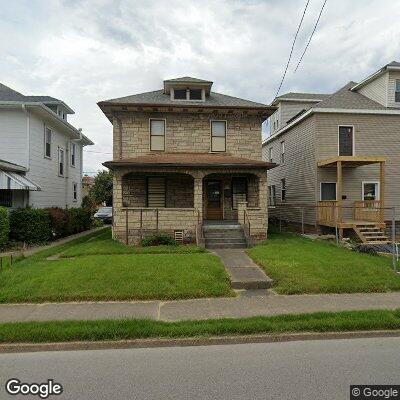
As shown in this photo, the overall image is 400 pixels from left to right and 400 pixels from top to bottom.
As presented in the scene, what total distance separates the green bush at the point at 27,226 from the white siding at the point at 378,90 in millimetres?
19076

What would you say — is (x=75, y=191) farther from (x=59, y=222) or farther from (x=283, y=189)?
(x=283, y=189)

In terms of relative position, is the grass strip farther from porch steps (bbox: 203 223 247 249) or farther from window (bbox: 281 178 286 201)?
window (bbox: 281 178 286 201)

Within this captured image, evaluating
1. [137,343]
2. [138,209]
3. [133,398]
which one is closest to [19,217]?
[138,209]

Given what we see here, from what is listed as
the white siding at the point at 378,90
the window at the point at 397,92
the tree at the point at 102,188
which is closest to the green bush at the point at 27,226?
the white siding at the point at 378,90

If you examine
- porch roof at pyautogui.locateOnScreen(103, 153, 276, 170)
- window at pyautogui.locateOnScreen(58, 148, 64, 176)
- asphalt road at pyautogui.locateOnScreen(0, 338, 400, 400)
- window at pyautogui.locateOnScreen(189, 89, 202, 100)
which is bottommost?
asphalt road at pyautogui.locateOnScreen(0, 338, 400, 400)

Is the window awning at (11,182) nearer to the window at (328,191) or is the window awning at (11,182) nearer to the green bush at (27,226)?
the green bush at (27,226)

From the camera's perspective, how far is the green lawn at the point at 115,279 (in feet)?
23.2

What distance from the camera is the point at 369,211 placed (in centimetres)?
1628

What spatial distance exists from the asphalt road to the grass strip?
0.31 meters

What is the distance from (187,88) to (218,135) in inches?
118

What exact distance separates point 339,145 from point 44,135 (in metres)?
16.1

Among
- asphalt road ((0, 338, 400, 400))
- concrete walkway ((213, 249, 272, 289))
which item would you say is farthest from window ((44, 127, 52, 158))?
asphalt road ((0, 338, 400, 400))

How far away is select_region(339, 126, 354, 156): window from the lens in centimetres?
1841

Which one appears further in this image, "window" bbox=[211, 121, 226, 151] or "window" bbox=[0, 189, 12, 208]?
"window" bbox=[211, 121, 226, 151]
